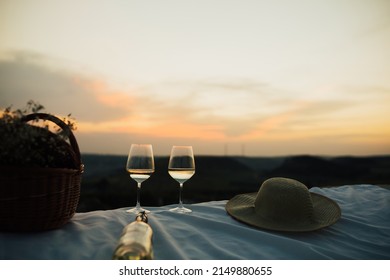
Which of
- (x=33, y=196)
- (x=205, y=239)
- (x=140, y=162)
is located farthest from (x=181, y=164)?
(x=33, y=196)

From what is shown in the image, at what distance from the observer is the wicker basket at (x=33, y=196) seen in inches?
33.9

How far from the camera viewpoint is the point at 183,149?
4.62ft

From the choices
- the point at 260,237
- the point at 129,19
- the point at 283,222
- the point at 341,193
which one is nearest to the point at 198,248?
the point at 260,237

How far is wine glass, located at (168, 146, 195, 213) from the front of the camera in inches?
53.9

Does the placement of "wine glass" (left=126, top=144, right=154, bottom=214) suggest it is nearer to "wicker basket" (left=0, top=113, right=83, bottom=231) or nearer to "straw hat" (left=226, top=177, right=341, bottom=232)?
"wicker basket" (left=0, top=113, right=83, bottom=231)

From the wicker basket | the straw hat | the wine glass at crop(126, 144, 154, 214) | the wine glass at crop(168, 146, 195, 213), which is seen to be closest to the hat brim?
the straw hat

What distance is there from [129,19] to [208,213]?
1702mm

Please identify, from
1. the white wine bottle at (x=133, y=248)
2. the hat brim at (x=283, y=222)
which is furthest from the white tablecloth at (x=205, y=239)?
the white wine bottle at (x=133, y=248)

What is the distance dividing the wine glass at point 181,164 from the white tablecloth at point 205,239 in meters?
0.18

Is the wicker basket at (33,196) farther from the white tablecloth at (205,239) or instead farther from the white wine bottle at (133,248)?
the white wine bottle at (133,248)

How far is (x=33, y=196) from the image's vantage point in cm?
89

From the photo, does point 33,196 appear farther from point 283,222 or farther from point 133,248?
point 283,222

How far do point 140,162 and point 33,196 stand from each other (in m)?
0.48
